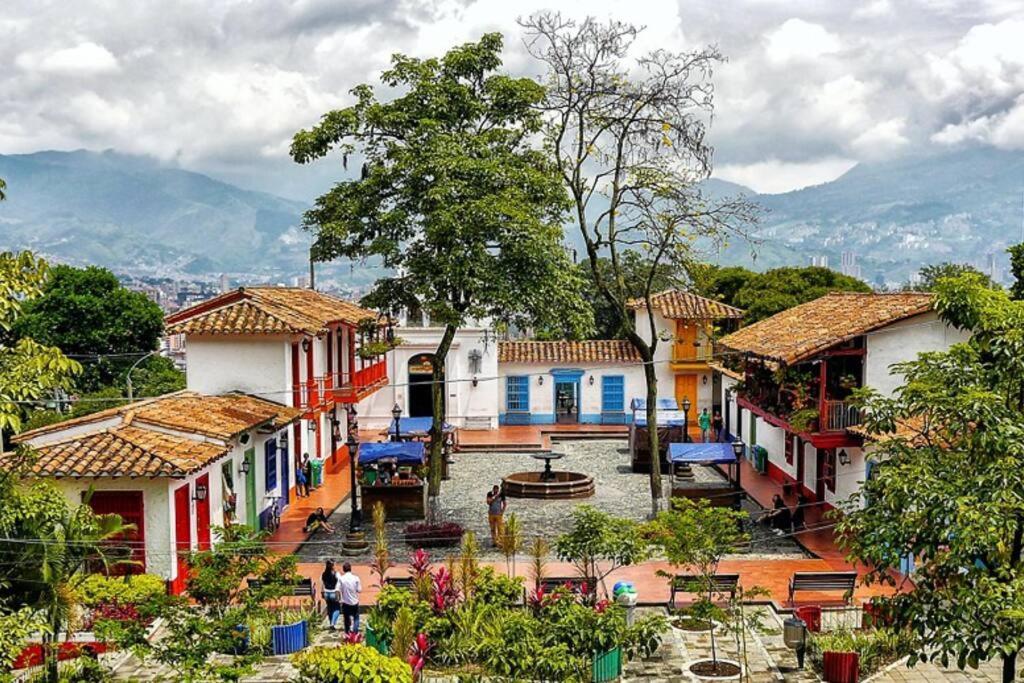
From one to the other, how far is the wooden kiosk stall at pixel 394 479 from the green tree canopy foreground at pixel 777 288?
17927 millimetres

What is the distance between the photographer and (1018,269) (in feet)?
60.5

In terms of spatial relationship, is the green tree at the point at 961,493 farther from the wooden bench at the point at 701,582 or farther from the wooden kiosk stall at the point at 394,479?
the wooden kiosk stall at the point at 394,479

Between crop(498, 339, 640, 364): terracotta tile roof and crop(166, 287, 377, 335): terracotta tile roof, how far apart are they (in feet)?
39.1

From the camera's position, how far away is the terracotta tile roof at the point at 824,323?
844 inches

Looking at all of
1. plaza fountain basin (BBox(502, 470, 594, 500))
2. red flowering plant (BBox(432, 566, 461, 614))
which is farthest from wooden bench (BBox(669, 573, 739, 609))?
plaza fountain basin (BBox(502, 470, 594, 500))

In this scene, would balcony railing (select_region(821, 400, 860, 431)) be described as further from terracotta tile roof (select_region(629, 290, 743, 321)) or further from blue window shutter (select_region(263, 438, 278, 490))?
terracotta tile roof (select_region(629, 290, 743, 321))

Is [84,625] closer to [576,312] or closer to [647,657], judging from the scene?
[647,657]

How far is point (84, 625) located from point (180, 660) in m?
4.75

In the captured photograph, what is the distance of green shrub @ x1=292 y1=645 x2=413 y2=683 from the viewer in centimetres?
963

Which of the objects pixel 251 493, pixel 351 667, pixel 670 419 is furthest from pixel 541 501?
pixel 351 667

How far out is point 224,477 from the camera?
2064 centimetres

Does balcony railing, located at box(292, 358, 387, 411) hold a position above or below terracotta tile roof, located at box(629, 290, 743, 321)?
below

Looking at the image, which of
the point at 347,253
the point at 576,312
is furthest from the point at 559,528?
the point at 347,253

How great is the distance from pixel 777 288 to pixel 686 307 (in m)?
6.93
